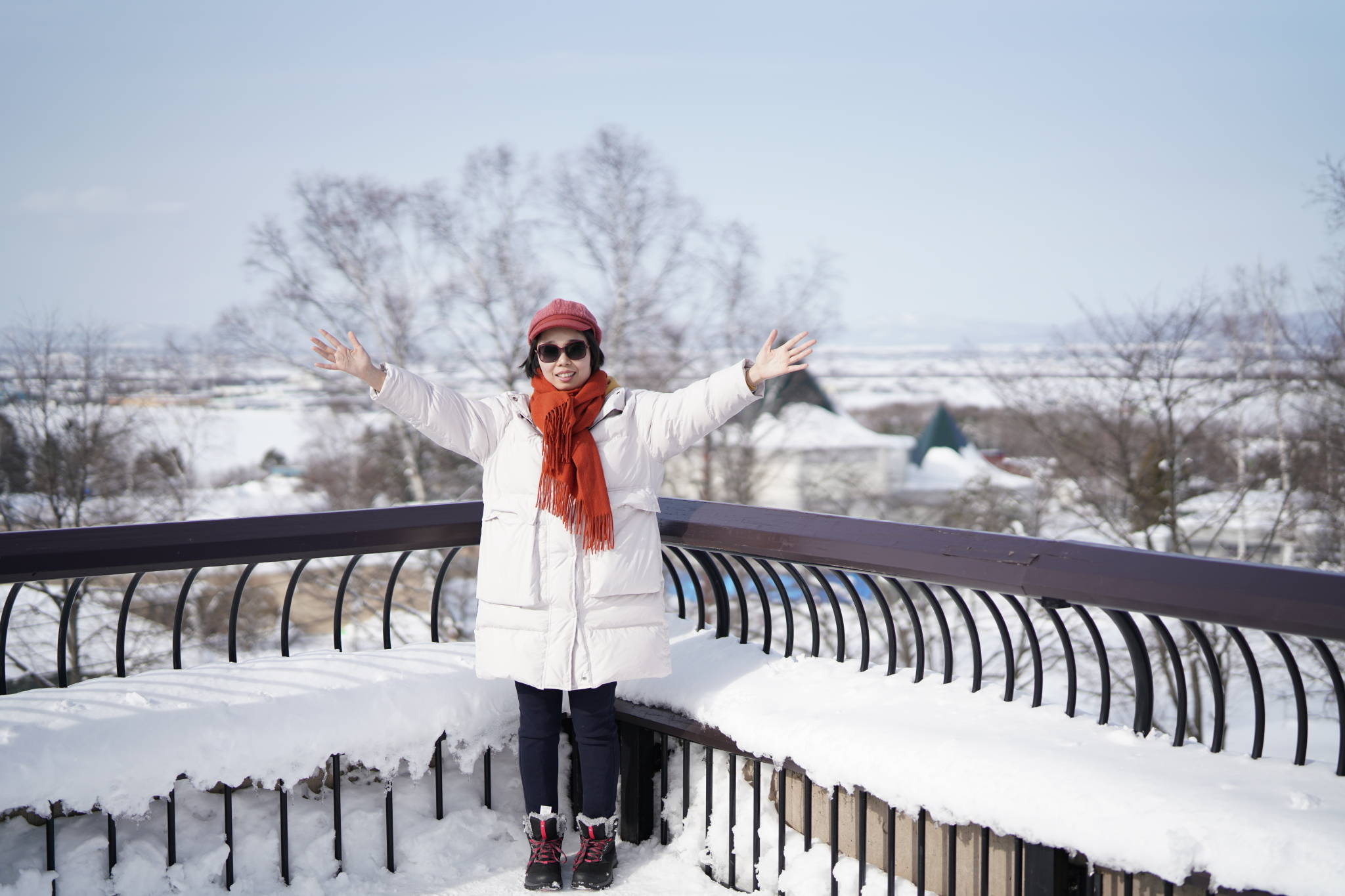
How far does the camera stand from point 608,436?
9.95 ft

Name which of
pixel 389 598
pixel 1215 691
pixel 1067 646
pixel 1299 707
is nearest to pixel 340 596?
pixel 389 598

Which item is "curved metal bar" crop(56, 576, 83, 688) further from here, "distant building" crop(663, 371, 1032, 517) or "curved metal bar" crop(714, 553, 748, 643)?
"distant building" crop(663, 371, 1032, 517)

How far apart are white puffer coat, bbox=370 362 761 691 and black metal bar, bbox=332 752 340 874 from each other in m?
0.56

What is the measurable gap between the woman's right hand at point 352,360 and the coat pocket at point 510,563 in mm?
529

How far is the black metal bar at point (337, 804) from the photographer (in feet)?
10.2

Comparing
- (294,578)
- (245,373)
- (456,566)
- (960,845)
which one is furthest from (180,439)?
(960,845)

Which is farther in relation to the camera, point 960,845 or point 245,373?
point 245,373

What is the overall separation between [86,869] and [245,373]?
860 inches

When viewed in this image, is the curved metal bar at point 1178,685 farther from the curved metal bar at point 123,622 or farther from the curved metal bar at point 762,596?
the curved metal bar at point 123,622

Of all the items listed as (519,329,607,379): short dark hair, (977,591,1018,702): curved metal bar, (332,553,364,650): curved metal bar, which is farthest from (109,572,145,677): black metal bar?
(977,591,1018,702): curved metal bar

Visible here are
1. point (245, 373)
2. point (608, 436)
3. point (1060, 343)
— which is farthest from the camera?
point (245, 373)

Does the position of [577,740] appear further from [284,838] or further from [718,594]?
[284,838]

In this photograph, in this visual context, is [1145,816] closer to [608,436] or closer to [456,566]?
[608,436]

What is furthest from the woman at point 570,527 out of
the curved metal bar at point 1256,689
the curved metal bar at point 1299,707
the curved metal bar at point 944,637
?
the curved metal bar at point 1299,707
